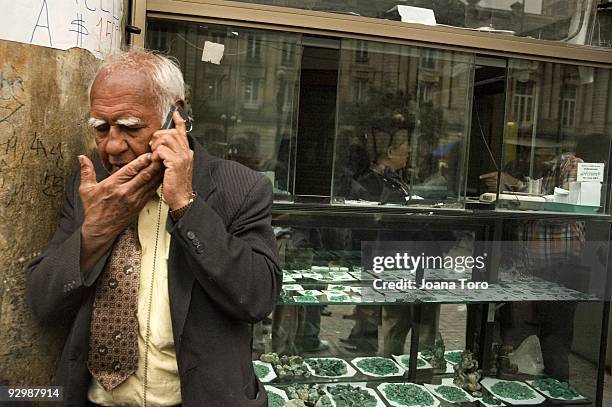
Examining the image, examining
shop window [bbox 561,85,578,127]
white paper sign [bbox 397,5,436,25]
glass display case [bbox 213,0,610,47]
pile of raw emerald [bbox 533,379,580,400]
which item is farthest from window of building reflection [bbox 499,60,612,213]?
pile of raw emerald [bbox 533,379,580,400]

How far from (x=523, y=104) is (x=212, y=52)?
232 centimetres

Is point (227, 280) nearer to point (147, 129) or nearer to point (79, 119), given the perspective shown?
point (147, 129)

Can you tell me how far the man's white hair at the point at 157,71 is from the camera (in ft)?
5.70

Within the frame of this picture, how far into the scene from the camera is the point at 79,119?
2.03 meters

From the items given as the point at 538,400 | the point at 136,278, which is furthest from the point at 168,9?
the point at 538,400

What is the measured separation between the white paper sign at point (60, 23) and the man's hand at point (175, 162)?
55 centimetres

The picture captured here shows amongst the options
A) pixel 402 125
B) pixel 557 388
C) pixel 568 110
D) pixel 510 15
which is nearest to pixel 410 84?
pixel 402 125

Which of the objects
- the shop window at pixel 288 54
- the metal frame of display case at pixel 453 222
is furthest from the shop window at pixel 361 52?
the metal frame of display case at pixel 453 222

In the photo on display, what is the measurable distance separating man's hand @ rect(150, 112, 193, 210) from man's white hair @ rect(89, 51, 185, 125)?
0.37ft

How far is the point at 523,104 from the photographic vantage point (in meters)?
4.36

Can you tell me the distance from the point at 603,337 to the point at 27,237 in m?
4.04

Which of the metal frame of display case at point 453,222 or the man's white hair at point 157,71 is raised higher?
the man's white hair at point 157,71

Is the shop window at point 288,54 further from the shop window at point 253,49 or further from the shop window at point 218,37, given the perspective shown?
the shop window at point 218,37

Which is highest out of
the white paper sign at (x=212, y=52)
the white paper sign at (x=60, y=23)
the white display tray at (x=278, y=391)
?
the white paper sign at (x=212, y=52)
